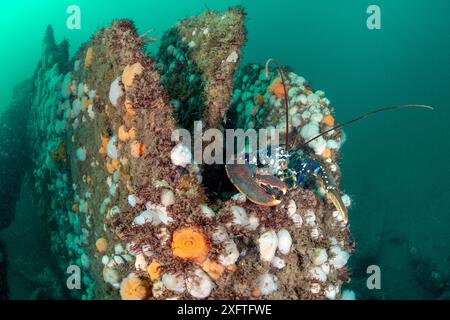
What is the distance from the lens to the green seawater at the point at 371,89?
41.5ft

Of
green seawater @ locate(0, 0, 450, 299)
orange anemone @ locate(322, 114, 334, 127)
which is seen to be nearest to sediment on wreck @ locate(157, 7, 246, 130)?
green seawater @ locate(0, 0, 450, 299)

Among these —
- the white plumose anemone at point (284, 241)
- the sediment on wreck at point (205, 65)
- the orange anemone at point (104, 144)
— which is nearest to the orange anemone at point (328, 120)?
the sediment on wreck at point (205, 65)

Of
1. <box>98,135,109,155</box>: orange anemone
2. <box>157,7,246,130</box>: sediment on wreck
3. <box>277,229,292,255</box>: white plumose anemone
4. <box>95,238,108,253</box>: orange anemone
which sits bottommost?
<box>95,238,108,253</box>: orange anemone

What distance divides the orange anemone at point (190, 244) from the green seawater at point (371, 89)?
12.0 ft

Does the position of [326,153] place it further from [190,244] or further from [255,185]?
[190,244]

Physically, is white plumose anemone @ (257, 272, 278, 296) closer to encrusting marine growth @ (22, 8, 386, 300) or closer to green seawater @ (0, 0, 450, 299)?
encrusting marine growth @ (22, 8, 386, 300)

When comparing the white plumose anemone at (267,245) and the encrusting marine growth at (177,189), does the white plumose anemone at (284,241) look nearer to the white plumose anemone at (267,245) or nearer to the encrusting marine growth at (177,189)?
the encrusting marine growth at (177,189)

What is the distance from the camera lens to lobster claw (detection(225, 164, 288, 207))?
3.12 meters

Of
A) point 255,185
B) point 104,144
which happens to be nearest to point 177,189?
point 255,185

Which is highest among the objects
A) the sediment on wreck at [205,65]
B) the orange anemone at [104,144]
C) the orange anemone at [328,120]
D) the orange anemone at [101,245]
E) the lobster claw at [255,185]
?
the sediment on wreck at [205,65]

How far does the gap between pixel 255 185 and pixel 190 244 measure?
93cm

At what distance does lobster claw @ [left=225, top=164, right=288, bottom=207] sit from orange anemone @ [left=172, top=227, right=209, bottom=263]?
693 millimetres

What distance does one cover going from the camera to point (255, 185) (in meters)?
3.21
